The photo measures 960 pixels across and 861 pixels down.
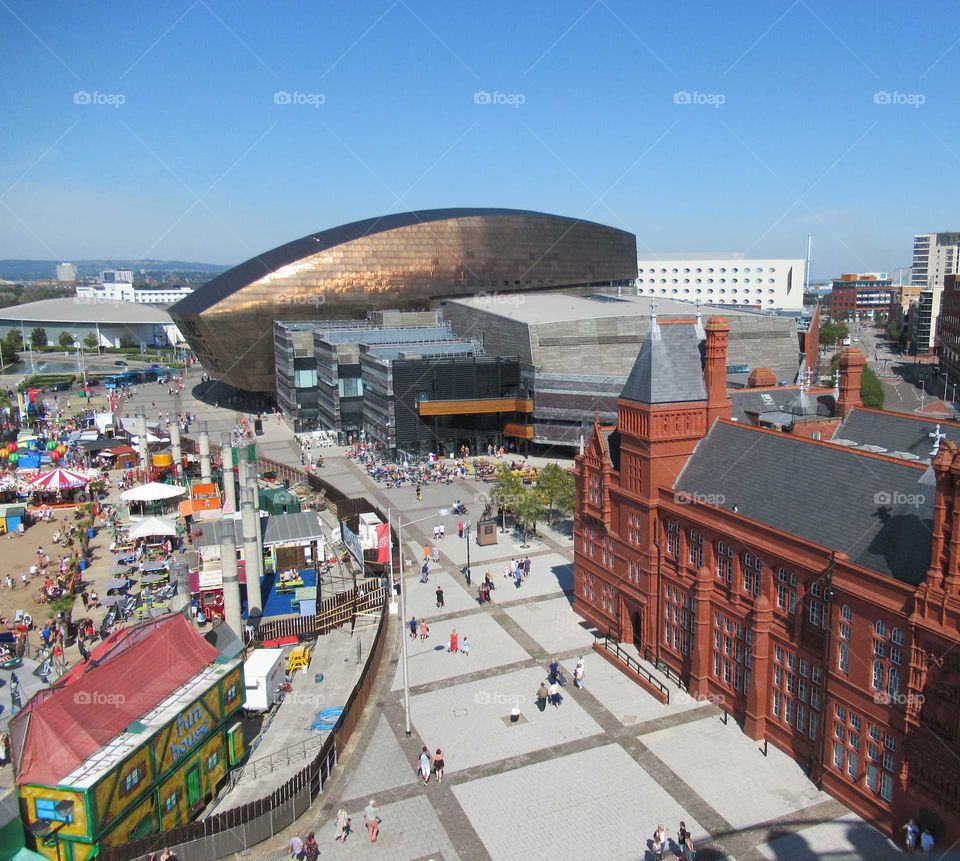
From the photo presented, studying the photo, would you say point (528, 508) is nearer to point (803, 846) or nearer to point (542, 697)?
point (542, 697)

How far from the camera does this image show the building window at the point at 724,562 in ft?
100

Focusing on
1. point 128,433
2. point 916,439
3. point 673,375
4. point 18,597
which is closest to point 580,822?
point 673,375

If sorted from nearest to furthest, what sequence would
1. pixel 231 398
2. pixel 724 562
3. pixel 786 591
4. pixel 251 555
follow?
pixel 786 591
pixel 724 562
pixel 251 555
pixel 231 398

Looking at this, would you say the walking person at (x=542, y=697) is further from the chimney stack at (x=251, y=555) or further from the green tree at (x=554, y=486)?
the green tree at (x=554, y=486)

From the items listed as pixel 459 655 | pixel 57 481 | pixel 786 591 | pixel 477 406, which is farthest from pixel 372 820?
pixel 477 406

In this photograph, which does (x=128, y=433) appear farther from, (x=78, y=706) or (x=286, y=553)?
(x=78, y=706)

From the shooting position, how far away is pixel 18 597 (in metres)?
44.9

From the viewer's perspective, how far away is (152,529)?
50500 mm

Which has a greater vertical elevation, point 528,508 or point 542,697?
point 528,508

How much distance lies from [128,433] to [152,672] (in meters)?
68.3

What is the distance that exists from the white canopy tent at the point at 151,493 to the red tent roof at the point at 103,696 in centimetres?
3369

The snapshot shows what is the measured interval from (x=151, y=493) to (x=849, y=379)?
46582 mm

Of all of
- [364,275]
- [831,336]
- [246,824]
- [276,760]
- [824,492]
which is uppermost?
[364,275]

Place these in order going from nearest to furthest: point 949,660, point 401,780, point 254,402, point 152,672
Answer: point 949,660 < point 152,672 < point 401,780 < point 254,402
